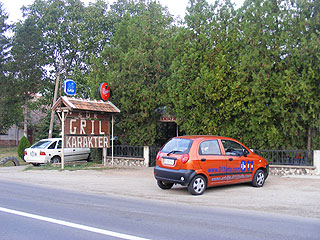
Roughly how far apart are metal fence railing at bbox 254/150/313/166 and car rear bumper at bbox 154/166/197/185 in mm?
5918

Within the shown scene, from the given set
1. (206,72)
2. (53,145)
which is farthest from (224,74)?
(53,145)

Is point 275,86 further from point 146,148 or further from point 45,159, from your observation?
point 45,159

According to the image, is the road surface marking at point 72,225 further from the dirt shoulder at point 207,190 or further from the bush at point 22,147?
the bush at point 22,147

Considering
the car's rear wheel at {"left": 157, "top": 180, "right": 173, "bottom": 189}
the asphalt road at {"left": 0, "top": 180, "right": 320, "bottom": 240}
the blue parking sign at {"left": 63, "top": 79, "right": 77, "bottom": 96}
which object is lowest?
the asphalt road at {"left": 0, "top": 180, "right": 320, "bottom": 240}

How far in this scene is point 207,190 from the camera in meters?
10.7

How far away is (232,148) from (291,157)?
442 cm

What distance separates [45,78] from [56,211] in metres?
27.3

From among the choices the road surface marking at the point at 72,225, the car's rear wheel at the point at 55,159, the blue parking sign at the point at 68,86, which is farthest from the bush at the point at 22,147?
the road surface marking at the point at 72,225

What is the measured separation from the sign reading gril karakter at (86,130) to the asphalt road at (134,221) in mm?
6870

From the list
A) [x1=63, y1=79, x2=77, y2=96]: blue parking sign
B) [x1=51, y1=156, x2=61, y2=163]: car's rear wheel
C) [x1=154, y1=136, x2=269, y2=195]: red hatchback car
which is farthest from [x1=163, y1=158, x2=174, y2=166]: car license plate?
[x1=63, y1=79, x2=77, y2=96]: blue parking sign

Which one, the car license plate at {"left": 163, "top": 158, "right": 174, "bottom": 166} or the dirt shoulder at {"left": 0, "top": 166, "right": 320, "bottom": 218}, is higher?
the car license plate at {"left": 163, "top": 158, "right": 174, "bottom": 166}

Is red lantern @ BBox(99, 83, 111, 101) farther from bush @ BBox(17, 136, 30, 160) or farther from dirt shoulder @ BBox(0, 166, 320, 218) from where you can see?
bush @ BBox(17, 136, 30, 160)

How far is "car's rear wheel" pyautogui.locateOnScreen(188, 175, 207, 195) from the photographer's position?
962 cm

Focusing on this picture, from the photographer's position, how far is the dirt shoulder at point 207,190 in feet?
28.2
